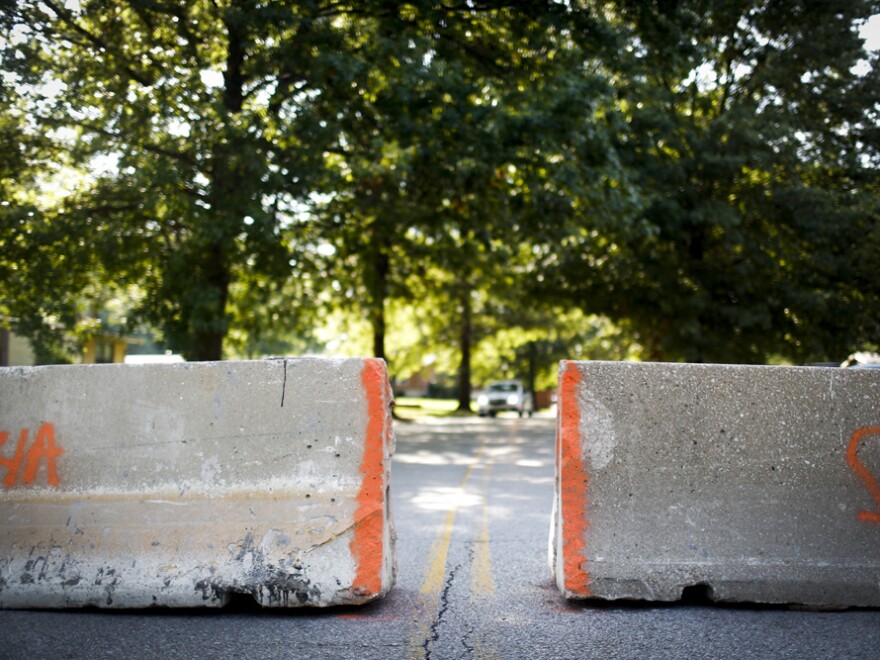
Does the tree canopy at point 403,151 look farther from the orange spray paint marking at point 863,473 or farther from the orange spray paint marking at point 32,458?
the orange spray paint marking at point 863,473

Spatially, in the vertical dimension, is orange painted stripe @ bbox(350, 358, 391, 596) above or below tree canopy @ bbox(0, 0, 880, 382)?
below

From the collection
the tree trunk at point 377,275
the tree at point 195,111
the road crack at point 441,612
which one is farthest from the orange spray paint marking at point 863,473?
the tree trunk at point 377,275

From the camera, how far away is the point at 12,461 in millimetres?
5551

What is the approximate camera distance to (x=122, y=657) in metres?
4.27

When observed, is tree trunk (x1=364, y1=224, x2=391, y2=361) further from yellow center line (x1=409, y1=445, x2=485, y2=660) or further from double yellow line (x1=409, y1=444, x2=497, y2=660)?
yellow center line (x1=409, y1=445, x2=485, y2=660)

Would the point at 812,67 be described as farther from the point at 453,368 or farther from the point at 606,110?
the point at 453,368

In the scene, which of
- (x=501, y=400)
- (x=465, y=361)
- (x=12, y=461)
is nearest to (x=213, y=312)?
(x=12, y=461)

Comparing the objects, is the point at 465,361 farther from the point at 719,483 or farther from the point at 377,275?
the point at 719,483

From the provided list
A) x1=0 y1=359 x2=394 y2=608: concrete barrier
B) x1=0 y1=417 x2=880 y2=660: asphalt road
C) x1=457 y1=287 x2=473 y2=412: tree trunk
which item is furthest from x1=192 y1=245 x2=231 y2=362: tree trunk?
x1=457 y1=287 x2=473 y2=412: tree trunk

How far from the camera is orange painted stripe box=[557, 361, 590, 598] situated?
5.30 m

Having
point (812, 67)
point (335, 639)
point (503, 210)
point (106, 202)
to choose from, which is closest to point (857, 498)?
point (335, 639)

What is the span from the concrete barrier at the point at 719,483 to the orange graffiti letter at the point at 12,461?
3244mm

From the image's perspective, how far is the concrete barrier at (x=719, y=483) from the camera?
5305mm

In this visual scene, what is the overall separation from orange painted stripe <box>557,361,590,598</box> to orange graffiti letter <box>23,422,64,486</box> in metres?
3.00
